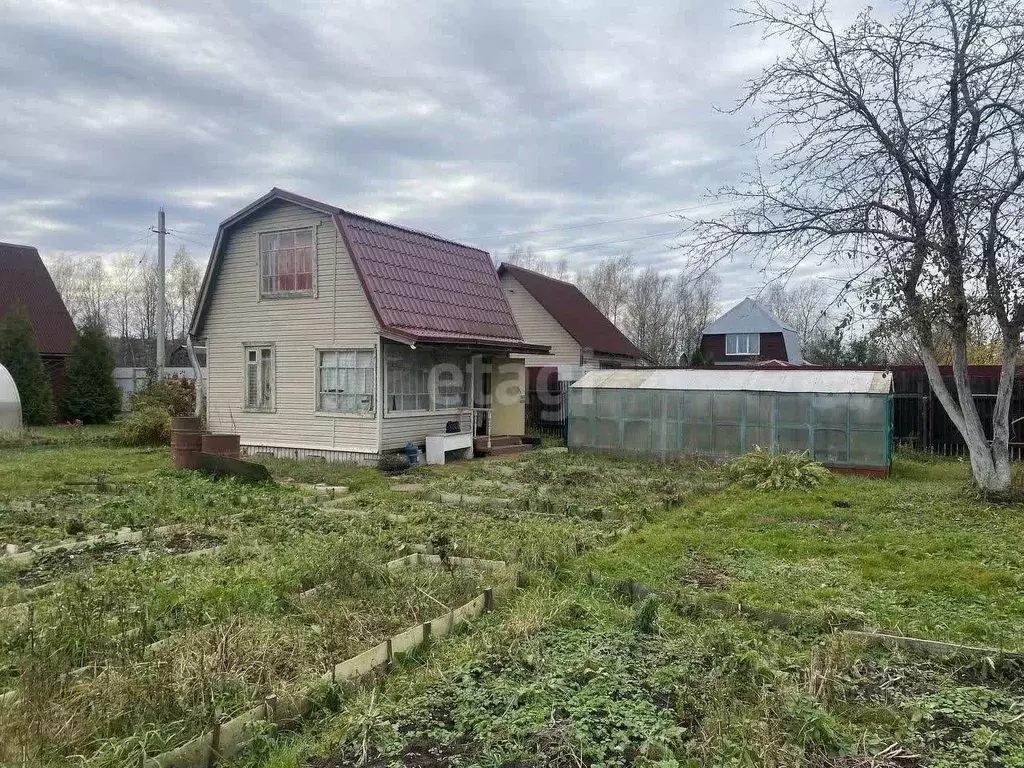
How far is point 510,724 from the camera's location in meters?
Answer: 3.50

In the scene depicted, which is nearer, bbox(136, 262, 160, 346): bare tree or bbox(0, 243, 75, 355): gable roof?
bbox(0, 243, 75, 355): gable roof

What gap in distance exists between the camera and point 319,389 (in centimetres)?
1545

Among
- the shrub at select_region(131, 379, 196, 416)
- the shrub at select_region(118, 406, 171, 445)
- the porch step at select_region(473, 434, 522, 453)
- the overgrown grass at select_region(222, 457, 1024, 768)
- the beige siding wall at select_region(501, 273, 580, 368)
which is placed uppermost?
the beige siding wall at select_region(501, 273, 580, 368)

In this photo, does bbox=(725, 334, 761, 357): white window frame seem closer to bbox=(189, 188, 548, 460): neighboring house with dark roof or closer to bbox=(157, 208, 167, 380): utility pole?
bbox=(189, 188, 548, 460): neighboring house with dark roof

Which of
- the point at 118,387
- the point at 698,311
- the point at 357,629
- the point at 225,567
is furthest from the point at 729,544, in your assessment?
the point at 698,311

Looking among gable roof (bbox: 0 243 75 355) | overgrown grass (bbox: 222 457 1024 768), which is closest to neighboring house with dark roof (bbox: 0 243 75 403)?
gable roof (bbox: 0 243 75 355)

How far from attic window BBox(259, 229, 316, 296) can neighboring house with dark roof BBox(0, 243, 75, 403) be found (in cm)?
1311

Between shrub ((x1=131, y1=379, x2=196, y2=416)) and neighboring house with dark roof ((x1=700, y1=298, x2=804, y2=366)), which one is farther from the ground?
neighboring house with dark roof ((x1=700, y1=298, x2=804, y2=366))

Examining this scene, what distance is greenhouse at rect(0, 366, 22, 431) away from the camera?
18.9 m

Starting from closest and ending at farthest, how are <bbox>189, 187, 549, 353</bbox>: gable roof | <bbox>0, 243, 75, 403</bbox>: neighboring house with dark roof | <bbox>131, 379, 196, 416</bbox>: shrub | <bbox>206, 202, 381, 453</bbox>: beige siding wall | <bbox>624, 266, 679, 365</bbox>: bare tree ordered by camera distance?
<bbox>189, 187, 549, 353</bbox>: gable roof
<bbox>206, 202, 381, 453</bbox>: beige siding wall
<bbox>131, 379, 196, 416</bbox>: shrub
<bbox>0, 243, 75, 403</bbox>: neighboring house with dark roof
<bbox>624, 266, 679, 365</bbox>: bare tree

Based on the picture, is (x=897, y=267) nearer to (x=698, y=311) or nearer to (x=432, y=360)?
(x=432, y=360)

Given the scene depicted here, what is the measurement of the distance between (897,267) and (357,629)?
31.5 ft

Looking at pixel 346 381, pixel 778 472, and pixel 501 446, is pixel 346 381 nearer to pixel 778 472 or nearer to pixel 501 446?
pixel 501 446

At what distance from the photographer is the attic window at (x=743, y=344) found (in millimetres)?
37594
